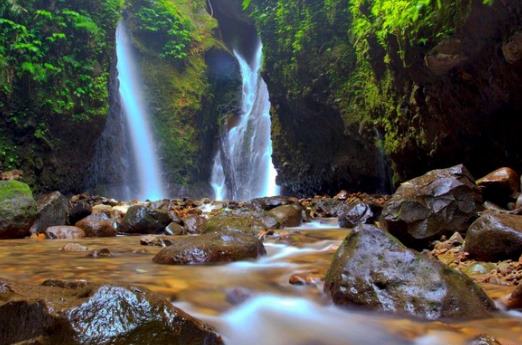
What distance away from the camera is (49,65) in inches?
462

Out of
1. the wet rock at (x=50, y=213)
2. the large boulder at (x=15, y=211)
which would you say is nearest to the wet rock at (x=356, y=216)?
the wet rock at (x=50, y=213)

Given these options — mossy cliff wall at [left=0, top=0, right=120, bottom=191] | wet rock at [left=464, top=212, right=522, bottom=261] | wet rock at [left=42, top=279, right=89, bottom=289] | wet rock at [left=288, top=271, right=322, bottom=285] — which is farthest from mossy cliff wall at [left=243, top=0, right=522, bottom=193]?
wet rock at [left=42, top=279, right=89, bottom=289]

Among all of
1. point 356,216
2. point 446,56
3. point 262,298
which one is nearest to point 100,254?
point 262,298

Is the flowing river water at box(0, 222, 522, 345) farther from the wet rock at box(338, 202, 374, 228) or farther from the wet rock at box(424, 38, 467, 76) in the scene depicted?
the wet rock at box(424, 38, 467, 76)

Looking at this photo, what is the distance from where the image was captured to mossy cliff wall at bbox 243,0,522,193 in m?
6.58

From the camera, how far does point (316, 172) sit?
14.4 m

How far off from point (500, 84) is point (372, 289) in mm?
4999

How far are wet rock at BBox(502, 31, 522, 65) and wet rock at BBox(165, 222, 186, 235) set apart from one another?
567 cm

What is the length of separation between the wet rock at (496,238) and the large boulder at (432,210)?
0.87m

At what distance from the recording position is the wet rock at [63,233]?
712 centimetres

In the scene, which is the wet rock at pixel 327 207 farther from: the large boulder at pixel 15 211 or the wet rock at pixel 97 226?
the large boulder at pixel 15 211

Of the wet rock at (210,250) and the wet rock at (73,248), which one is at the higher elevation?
the wet rock at (210,250)

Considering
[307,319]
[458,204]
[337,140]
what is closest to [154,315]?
Result: [307,319]

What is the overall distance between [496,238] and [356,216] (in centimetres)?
369
